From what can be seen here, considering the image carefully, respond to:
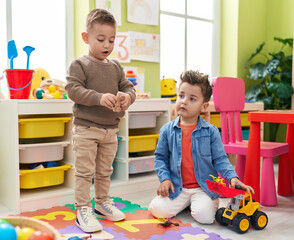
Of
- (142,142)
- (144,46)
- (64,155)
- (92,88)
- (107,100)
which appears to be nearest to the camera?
(107,100)

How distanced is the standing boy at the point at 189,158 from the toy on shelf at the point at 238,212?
0.33 feet

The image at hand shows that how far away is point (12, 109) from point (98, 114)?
1.60 feet

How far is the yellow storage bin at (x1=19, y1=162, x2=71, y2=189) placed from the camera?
1.92 m

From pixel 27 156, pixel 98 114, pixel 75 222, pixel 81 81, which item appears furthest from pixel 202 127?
pixel 27 156

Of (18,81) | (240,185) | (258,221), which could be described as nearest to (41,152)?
(18,81)

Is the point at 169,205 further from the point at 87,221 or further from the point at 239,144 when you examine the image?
the point at 239,144

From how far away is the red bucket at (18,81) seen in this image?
6.19ft

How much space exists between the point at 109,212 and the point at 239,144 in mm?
913

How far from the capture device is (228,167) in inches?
68.1

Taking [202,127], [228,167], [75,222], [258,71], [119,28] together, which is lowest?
[75,222]

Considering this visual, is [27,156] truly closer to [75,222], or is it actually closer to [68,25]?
[75,222]

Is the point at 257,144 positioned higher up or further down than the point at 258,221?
higher up

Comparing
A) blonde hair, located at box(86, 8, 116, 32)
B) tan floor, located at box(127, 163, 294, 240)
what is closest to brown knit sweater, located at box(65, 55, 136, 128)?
blonde hair, located at box(86, 8, 116, 32)

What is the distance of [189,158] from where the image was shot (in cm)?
177
